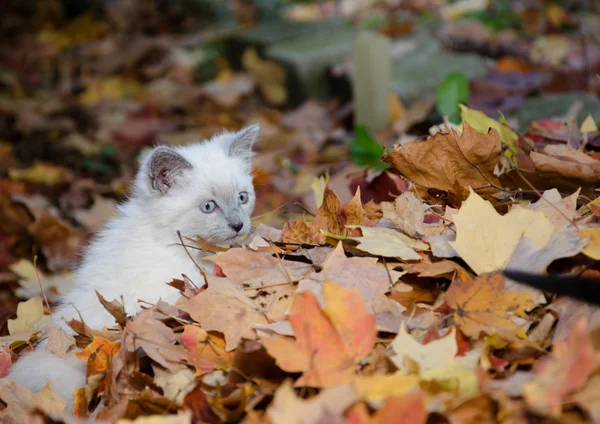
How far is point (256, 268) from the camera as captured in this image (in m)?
1.87

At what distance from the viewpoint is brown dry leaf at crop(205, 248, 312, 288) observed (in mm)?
1829

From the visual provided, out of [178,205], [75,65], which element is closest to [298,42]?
[75,65]

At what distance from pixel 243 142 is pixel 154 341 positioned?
1227mm

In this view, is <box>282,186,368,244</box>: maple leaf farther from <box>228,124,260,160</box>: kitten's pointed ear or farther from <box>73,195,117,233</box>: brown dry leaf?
<box>73,195,117,233</box>: brown dry leaf

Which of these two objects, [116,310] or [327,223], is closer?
[116,310]

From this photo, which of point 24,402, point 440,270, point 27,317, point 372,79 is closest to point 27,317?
point 27,317

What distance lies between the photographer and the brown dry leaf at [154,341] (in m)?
1.66

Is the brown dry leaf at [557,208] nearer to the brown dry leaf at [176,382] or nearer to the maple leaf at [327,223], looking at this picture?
the maple leaf at [327,223]

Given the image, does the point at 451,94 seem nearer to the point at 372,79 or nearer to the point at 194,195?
the point at 372,79

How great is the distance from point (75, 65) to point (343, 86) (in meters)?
2.87

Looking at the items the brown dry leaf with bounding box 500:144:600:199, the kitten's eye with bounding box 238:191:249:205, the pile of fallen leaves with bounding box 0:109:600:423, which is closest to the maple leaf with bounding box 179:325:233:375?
the pile of fallen leaves with bounding box 0:109:600:423

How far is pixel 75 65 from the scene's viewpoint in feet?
21.0

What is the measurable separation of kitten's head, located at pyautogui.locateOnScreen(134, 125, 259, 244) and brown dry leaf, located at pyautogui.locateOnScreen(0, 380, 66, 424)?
2.78 feet

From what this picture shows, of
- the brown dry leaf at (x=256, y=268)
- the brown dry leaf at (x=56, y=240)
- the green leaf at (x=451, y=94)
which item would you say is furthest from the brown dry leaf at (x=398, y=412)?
the brown dry leaf at (x=56, y=240)
